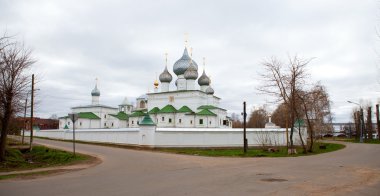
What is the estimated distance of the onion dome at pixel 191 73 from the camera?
2157 inches

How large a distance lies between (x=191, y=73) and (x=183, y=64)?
3.05 metres

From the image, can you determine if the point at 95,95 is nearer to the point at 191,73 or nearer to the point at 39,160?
the point at 191,73

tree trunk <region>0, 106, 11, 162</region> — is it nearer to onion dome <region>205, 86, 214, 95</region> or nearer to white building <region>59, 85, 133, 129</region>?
onion dome <region>205, 86, 214, 95</region>

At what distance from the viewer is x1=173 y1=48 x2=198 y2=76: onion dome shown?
186ft

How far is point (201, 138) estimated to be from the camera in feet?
110

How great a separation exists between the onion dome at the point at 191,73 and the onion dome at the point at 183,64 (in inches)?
51.3

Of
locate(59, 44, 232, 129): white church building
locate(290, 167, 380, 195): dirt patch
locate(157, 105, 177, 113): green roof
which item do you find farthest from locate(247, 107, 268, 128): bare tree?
locate(290, 167, 380, 195): dirt patch

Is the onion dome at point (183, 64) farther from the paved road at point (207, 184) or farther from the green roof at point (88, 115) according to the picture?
the paved road at point (207, 184)

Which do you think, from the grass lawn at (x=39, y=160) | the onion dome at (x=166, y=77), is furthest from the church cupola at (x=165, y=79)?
the grass lawn at (x=39, y=160)

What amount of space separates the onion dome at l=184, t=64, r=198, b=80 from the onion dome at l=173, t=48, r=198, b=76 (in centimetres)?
130

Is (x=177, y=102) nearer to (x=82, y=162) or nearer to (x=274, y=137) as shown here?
(x=274, y=137)

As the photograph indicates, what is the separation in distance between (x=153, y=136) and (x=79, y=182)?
797 inches

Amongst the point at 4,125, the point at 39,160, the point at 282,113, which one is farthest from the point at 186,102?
the point at 4,125

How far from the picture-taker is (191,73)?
54781 millimetres
